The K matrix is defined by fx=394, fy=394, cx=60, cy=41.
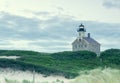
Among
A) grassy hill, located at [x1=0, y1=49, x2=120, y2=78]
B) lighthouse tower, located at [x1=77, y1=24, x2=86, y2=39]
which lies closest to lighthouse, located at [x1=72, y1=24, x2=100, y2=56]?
lighthouse tower, located at [x1=77, y1=24, x2=86, y2=39]

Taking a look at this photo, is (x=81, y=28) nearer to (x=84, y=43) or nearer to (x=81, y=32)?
(x=81, y=32)

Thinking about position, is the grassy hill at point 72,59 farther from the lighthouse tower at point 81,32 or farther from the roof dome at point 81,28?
the roof dome at point 81,28

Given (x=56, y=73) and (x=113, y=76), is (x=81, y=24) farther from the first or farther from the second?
(x=113, y=76)

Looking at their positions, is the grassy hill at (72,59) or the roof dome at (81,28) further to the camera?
the roof dome at (81,28)

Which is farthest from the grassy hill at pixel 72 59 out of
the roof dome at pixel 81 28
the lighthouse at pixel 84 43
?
the roof dome at pixel 81 28

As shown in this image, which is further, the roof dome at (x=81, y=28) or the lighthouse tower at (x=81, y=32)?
the roof dome at (x=81, y=28)

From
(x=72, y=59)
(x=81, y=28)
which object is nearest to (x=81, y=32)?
(x=81, y=28)

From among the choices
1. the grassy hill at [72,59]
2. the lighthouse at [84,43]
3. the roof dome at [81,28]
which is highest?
the roof dome at [81,28]

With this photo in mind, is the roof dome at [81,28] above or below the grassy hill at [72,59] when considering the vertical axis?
above

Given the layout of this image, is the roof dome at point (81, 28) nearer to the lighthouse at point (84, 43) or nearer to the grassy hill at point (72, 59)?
the lighthouse at point (84, 43)

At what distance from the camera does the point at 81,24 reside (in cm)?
6681

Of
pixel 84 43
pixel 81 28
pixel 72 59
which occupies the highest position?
pixel 81 28

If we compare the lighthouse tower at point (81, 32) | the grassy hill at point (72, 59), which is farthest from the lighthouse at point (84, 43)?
the grassy hill at point (72, 59)

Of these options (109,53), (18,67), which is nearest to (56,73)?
(18,67)
